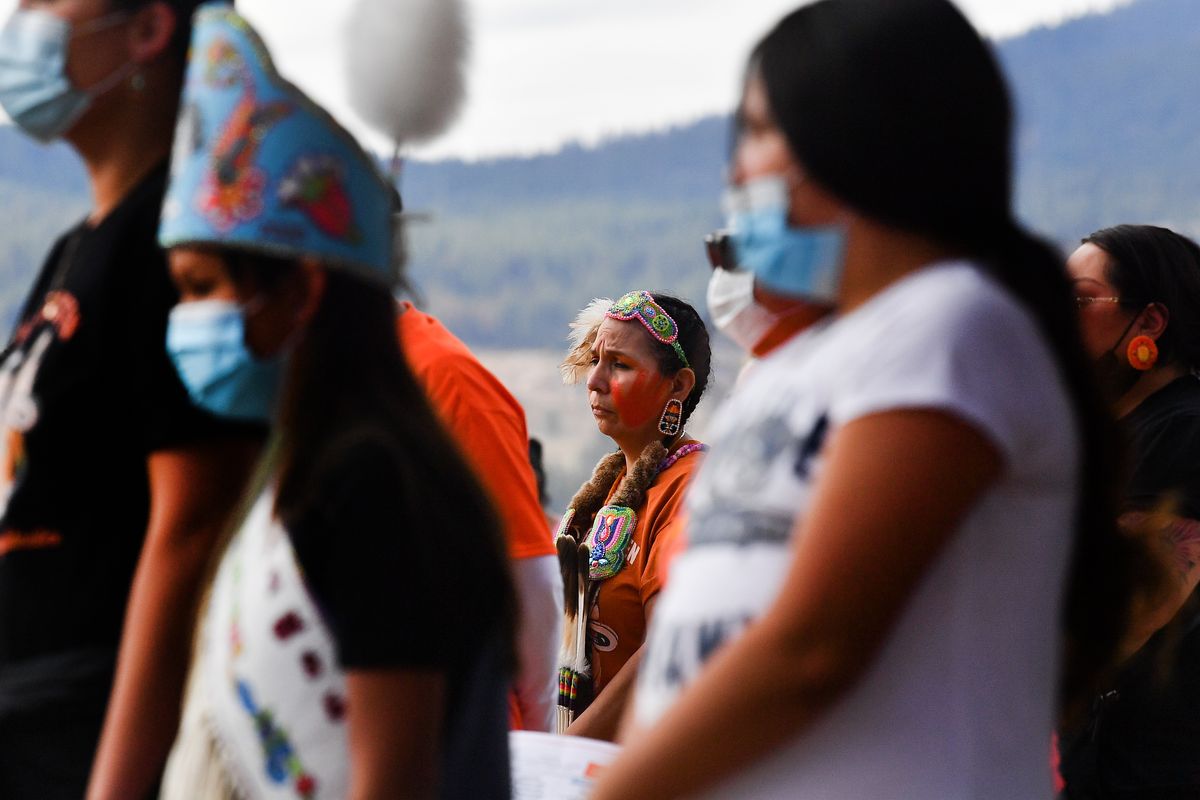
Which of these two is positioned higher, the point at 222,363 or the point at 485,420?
the point at 222,363

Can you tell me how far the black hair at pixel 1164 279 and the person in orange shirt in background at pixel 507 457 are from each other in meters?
1.39

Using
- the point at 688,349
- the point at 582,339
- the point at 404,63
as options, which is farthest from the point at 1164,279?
the point at 404,63

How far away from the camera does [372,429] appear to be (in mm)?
1599

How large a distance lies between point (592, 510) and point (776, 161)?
8.06 ft

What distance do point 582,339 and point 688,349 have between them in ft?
1.05

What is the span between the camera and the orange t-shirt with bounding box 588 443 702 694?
3494 millimetres

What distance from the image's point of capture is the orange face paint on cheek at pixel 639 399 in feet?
12.7

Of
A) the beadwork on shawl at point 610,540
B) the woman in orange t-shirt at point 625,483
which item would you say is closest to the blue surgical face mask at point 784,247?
the woman in orange t-shirt at point 625,483

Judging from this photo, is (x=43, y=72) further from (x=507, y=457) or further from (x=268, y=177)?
(x=507, y=457)

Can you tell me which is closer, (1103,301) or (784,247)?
(784,247)

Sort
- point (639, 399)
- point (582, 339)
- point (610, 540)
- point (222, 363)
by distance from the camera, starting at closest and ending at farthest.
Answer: point (222, 363), point (610, 540), point (639, 399), point (582, 339)

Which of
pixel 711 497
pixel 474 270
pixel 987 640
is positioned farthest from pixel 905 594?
pixel 474 270

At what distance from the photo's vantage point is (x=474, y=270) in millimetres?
63656

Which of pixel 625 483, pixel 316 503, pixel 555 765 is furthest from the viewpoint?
pixel 625 483
